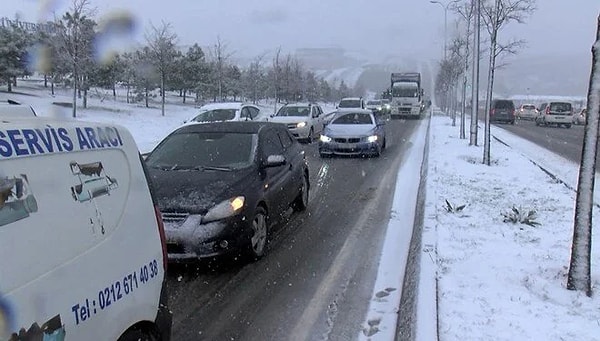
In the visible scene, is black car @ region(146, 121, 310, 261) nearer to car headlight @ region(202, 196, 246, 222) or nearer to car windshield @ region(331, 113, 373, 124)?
car headlight @ region(202, 196, 246, 222)

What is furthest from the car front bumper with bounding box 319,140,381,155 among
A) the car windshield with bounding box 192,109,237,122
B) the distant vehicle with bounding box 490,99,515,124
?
the distant vehicle with bounding box 490,99,515,124

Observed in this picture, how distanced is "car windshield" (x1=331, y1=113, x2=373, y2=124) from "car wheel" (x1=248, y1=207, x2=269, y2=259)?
11356 mm

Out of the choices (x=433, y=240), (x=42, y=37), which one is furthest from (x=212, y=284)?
(x=42, y=37)

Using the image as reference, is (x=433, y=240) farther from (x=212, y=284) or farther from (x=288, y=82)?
(x=288, y=82)

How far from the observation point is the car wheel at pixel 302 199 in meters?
8.82

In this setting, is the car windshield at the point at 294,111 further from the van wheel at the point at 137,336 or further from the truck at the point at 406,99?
the truck at the point at 406,99

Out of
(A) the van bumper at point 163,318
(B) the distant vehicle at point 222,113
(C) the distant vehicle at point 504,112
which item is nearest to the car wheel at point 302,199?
(A) the van bumper at point 163,318

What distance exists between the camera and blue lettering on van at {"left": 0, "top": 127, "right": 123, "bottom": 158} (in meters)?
2.16

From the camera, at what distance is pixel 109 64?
40.6m

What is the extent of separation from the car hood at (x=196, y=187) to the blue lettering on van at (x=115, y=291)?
2648 mm

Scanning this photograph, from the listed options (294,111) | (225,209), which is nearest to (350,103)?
(294,111)

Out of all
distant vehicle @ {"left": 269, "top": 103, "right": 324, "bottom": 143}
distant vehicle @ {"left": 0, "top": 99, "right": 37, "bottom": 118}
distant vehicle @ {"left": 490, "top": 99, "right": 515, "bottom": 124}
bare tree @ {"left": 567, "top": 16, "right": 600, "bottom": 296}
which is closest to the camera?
distant vehicle @ {"left": 0, "top": 99, "right": 37, "bottom": 118}

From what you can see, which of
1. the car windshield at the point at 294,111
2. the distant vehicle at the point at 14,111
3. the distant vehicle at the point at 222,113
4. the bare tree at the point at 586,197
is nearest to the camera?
the distant vehicle at the point at 14,111

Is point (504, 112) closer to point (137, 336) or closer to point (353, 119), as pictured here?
point (353, 119)
